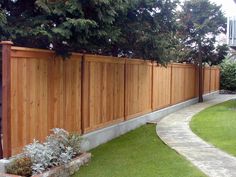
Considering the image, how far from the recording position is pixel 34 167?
577cm

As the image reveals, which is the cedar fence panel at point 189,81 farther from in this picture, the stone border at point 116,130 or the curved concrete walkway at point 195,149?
the curved concrete walkway at point 195,149

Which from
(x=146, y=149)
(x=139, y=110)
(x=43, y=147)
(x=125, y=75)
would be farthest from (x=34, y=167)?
(x=139, y=110)

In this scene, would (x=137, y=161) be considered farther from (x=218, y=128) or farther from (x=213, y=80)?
(x=213, y=80)

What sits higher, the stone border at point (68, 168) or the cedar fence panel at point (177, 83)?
the cedar fence panel at point (177, 83)

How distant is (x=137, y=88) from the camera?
11883 mm

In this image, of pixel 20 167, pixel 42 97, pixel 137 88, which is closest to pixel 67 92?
pixel 42 97

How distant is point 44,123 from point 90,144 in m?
1.82

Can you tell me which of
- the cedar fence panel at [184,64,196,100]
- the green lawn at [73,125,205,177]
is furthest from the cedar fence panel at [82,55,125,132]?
the cedar fence panel at [184,64,196,100]

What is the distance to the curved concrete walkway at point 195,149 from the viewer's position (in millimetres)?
6672

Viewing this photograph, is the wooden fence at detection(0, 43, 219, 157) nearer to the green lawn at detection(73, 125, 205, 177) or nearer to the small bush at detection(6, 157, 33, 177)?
the small bush at detection(6, 157, 33, 177)

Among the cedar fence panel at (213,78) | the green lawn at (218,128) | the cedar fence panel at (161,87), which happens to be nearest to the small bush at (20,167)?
the green lawn at (218,128)

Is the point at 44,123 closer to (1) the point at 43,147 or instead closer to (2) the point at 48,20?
(1) the point at 43,147

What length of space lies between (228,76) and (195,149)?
21.1 metres

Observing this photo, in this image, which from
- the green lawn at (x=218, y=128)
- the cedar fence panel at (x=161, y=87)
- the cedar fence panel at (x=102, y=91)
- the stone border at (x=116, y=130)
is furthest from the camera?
the cedar fence panel at (x=161, y=87)
